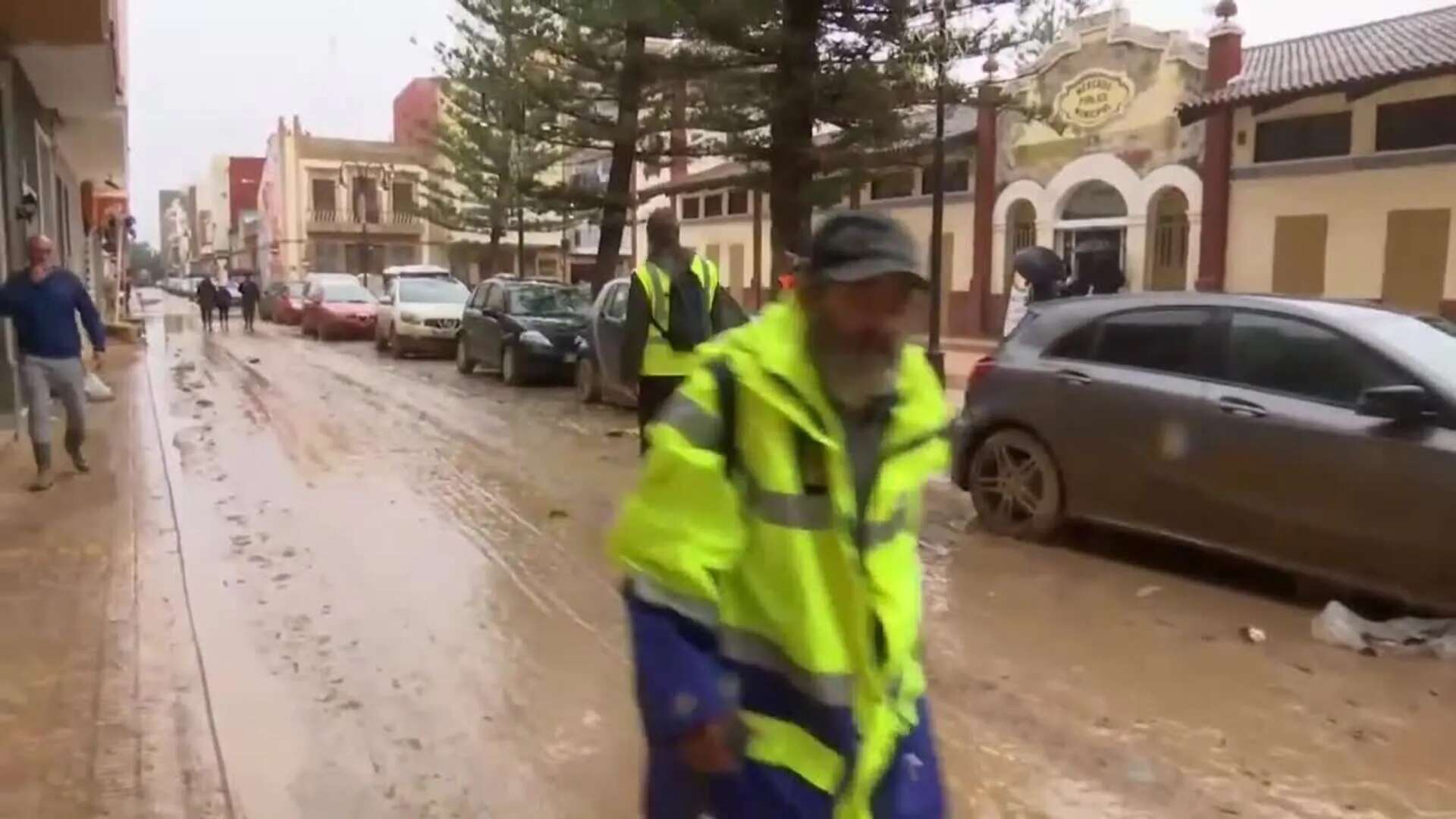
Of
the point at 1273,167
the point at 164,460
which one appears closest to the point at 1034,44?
the point at 1273,167

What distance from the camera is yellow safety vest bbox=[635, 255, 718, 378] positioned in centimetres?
693

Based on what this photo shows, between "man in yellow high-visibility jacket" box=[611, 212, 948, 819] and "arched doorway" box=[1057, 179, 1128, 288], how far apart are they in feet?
76.6

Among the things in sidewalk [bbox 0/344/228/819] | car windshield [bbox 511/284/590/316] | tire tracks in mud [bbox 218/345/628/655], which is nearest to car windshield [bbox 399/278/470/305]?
car windshield [bbox 511/284/590/316]

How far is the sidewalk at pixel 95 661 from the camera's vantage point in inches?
165

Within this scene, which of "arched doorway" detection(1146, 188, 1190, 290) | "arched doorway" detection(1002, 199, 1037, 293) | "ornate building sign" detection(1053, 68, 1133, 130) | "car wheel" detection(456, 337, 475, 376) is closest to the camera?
"car wheel" detection(456, 337, 475, 376)

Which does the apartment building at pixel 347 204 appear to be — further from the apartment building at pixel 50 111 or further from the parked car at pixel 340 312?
the apartment building at pixel 50 111

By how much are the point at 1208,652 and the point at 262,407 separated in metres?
11.8

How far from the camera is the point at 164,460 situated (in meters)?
10.9

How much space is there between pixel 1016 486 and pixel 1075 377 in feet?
2.61

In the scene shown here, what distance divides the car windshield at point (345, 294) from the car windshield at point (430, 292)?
206 inches

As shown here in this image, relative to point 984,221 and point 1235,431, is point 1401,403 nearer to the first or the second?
point 1235,431

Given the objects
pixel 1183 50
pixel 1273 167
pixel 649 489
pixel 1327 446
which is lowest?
pixel 1327 446

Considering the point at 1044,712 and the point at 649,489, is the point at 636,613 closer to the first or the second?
the point at 649,489

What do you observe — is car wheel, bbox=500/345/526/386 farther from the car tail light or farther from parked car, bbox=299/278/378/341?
parked car, bbox=299/278/378/341
